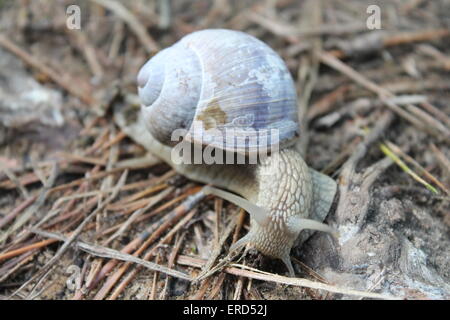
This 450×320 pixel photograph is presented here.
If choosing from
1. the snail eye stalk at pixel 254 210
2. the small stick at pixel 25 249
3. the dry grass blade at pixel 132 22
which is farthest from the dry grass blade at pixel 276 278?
the dry grass blade at pixel 132 22

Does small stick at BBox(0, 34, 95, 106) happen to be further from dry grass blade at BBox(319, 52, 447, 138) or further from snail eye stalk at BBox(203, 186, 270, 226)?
dry grass blade at BBox(319, 52, 447, 138)

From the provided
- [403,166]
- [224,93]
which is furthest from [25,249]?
[403,166]

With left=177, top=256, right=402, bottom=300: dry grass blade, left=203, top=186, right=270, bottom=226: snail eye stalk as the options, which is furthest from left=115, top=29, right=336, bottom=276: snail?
left=177, top=256, right=402, bottom=300: dry grass blade

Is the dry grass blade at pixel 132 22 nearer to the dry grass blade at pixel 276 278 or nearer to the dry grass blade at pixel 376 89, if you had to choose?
the dry grass blade at pixel 376 89

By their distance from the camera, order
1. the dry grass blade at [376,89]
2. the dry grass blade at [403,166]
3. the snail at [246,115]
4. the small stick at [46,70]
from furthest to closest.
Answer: the small stick at [46,70], the dry grass blade at [376,89], the dry grass blade at [403,166], the snail at [246,115]

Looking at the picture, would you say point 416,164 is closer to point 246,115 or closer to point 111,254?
point 246,115

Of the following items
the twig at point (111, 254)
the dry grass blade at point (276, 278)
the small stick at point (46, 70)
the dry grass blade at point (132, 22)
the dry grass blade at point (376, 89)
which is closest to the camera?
the dry grass blade at point (276, 278)
